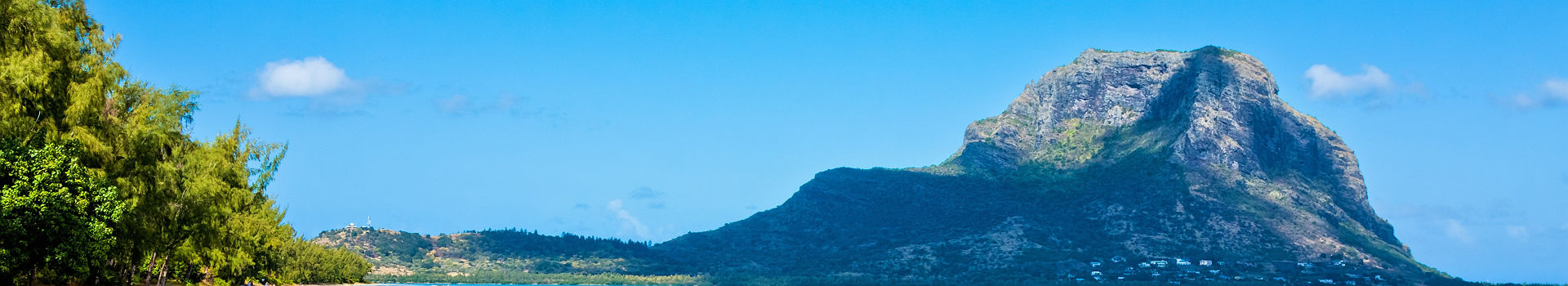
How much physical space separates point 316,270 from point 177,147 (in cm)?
7179

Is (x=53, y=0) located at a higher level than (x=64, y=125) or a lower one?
higher

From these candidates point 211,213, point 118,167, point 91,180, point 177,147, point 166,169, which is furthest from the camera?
point 211,213

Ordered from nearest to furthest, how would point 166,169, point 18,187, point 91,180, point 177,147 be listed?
point 18,187 < point 91,180 < point 166,169 < point 177,147

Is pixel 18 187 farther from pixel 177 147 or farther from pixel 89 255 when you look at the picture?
pixel 177 147

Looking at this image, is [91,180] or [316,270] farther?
[316,270]

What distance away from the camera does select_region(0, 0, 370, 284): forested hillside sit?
42156mm

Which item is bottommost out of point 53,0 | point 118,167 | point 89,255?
point 89,255

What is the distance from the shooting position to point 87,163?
47969 mm

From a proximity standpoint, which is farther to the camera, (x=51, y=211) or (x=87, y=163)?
(x=87, y=163)

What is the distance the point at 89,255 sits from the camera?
155 ft

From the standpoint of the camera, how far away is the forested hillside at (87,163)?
4216 cm

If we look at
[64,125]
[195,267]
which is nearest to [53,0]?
[64,125]

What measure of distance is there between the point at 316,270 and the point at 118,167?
80.1 m

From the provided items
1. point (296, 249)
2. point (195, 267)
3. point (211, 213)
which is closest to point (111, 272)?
point (211, 213)
